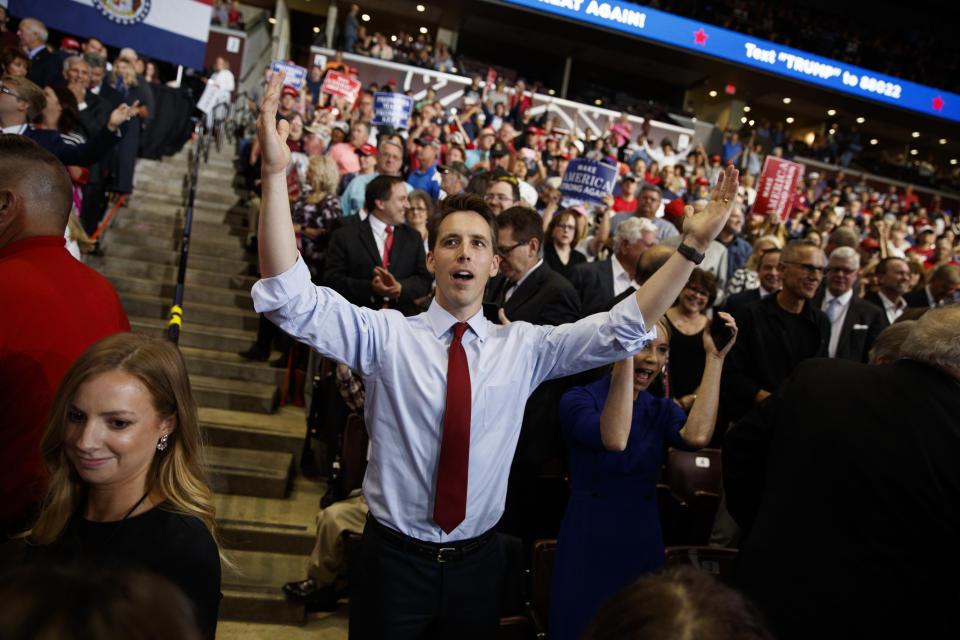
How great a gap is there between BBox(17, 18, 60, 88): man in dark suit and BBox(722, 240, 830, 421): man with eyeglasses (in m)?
6.43

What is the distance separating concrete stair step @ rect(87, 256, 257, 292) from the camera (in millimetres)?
5898

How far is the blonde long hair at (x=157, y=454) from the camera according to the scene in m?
1.53

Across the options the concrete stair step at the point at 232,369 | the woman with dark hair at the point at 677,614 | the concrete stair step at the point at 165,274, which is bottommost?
the concrete stair step at the point at 232,369

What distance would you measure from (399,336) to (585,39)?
20.1 metres

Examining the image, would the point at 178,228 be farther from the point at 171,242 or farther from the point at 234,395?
the point at 234,395

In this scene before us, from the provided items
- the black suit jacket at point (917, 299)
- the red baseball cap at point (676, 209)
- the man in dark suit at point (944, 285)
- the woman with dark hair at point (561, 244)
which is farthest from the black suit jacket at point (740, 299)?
the black suit jacket at point (917, 299)

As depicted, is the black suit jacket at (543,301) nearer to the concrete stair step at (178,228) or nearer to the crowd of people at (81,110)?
the crowd of people at (81,110)

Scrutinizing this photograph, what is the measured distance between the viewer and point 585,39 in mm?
19750

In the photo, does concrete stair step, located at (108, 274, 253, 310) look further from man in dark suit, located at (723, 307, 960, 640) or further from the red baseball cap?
man in dark suit, located at (723, 307, 960, 640)

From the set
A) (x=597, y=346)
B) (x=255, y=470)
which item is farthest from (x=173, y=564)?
(x=255, y=470)

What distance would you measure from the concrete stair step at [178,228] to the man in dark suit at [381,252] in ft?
10.5

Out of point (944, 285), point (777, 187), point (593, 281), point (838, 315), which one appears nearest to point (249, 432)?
point (593, 281)

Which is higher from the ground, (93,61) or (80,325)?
(93,61)

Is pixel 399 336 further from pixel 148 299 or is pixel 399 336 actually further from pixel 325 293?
pixel 148 299
